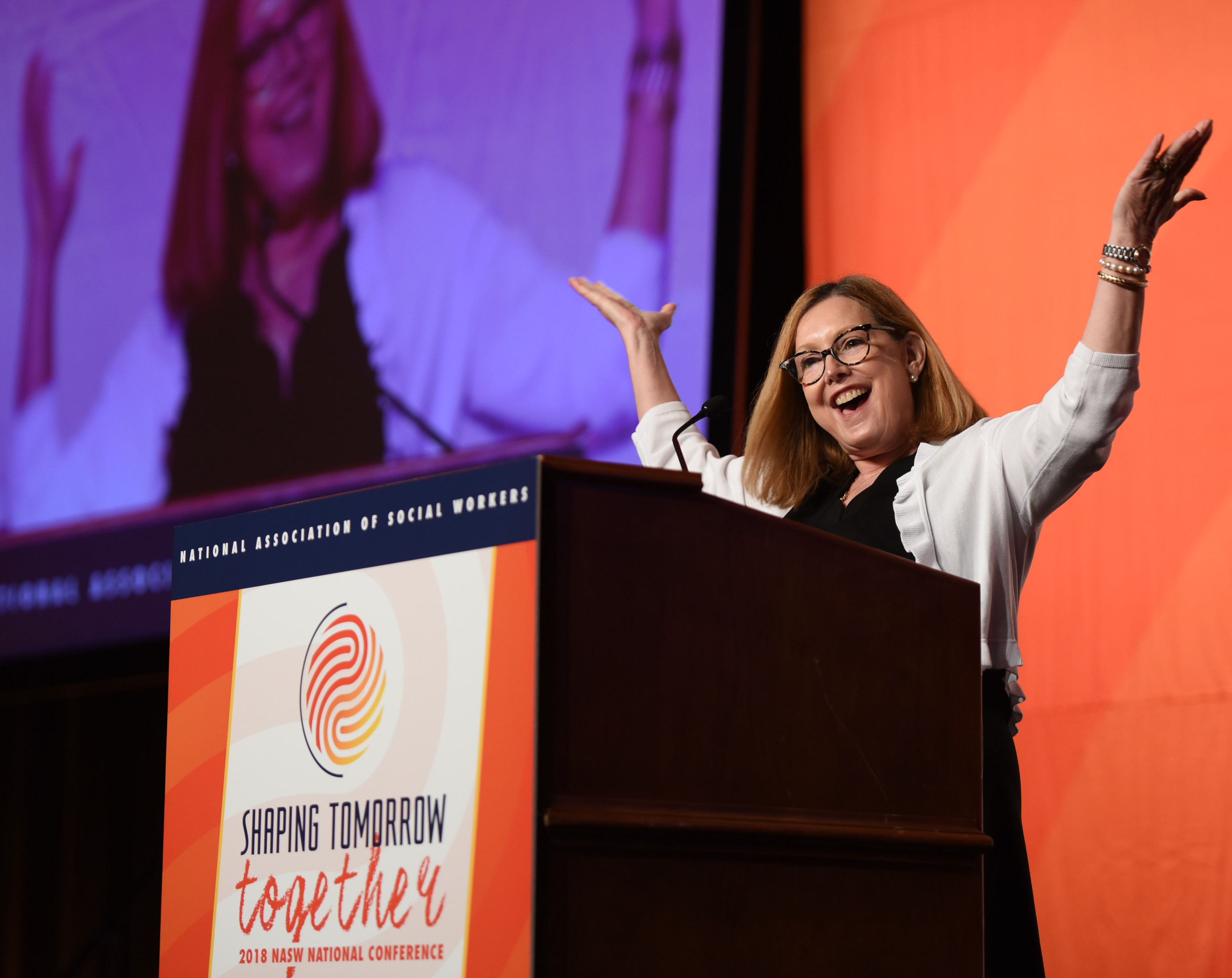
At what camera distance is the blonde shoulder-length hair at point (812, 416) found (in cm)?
178

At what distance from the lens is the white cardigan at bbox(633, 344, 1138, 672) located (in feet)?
4.56

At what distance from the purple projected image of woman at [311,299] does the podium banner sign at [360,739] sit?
174 centimetres

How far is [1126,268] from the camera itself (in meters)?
1.33

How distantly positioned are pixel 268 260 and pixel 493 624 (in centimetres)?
292

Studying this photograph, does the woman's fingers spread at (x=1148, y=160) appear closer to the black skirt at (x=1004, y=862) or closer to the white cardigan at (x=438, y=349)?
the black skirt at (x=1004, y=862)

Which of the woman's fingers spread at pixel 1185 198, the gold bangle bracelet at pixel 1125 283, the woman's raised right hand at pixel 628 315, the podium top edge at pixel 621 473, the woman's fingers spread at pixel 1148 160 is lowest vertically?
the podium top edge at pixel 621 473

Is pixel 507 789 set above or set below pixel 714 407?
below

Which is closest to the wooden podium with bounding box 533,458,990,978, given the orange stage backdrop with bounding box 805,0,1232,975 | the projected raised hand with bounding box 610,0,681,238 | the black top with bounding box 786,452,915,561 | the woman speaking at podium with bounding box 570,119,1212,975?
the woman speaking at podium with bounding box 570,119,1212,975

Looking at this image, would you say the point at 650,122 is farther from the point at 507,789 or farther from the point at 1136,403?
the point at 507,789

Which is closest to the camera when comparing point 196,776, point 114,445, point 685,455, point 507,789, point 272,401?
point 507,789

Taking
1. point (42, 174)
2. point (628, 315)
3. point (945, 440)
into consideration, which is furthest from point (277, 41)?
point (945, 440)

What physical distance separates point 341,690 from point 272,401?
2.59 metres

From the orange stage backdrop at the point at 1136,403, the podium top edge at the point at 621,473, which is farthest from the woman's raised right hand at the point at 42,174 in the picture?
the podium top edge at the point at 621,473

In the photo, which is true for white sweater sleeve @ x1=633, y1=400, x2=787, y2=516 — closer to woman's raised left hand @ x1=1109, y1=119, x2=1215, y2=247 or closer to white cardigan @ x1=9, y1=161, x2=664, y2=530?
woman's raised left hand @ x1=1109, y1=119, x2=1215, y2=247
